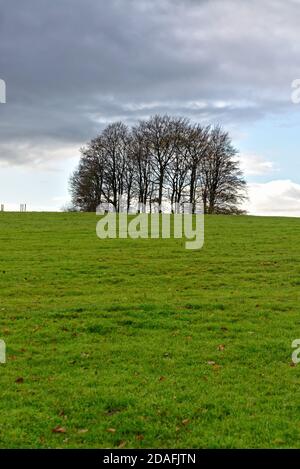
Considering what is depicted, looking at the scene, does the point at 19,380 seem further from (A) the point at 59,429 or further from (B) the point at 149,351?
(B) the point at 149,351

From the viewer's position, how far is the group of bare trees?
252 ft

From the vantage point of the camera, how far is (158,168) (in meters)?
78.7

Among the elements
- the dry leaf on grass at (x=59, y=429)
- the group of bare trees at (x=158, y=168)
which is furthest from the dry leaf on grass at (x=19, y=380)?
the group of bare trees at (x=158, y=168)

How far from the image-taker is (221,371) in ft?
34.6

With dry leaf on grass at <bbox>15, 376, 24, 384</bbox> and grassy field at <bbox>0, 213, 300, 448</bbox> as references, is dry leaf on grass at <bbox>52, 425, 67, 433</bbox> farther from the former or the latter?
dry leaf on grass at <bbox>15, 376, 24, 384</bbox>


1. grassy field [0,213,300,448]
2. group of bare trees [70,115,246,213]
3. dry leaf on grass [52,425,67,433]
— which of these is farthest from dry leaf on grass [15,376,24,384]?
group of bare trees [70,115,246,213]

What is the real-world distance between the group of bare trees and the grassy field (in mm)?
52992

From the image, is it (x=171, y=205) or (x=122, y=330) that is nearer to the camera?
(x=122, y=330)

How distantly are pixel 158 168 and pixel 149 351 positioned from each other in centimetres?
6832

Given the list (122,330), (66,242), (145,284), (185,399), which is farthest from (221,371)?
(66,242)

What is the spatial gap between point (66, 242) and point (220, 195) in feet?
163

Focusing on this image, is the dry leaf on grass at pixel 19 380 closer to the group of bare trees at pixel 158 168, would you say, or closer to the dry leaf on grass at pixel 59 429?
the dry leaf on grass at pixel 59 429

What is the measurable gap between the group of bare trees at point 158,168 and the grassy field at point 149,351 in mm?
52992
